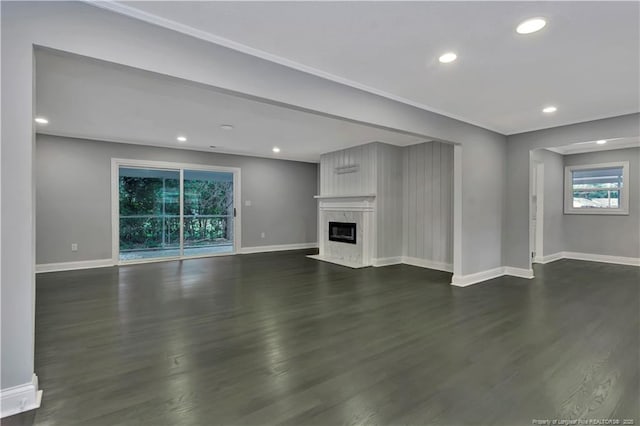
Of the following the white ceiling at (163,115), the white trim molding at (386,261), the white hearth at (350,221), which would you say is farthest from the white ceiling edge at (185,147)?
A: the white trim molding at (386,261)

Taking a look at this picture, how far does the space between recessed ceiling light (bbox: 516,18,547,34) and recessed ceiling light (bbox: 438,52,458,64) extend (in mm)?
482

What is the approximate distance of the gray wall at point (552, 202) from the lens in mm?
6695

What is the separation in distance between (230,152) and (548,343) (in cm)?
684

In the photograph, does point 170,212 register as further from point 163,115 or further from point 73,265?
point 163,115

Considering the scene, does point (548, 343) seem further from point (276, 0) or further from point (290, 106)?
point (276, 0)

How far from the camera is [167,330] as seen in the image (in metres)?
3.02

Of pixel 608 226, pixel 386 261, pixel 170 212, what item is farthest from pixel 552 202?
pixel 170 212

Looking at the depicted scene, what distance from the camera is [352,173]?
6914 millimetres

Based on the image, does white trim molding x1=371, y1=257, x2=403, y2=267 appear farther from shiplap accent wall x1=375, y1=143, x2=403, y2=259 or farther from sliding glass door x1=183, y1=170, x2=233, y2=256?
sliding glass door x1=183, y1=170, x2=233, y2=256

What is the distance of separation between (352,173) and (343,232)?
1.32m

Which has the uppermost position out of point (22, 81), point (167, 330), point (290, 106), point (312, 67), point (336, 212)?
point (312, 67)

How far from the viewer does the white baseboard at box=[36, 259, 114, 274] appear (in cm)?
558

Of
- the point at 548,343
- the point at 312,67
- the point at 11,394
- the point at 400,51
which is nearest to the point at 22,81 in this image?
the point at 11,394

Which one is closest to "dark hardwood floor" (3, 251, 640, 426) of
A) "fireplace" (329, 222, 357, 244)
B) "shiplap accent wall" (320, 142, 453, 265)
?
"shiplap accent wall" (320, 142, 453, 265)
